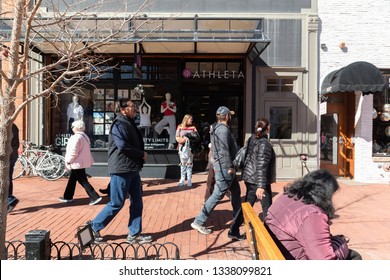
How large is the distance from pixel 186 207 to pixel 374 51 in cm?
715

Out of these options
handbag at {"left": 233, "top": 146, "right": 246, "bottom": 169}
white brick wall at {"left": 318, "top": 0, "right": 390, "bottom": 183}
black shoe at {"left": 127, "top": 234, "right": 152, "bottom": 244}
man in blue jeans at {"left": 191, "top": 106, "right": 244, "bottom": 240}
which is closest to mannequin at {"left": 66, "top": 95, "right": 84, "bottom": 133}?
man in blue jeans at {"left": 191, "top": 106, "right": 244, "bottom": 240}

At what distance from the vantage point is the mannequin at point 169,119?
10867 millimetres

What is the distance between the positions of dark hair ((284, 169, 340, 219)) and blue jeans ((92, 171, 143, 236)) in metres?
2.57

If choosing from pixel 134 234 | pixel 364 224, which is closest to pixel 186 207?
pixel 134 234

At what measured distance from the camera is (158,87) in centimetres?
1092

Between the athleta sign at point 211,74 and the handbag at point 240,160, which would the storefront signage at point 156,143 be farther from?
the handbag at point 240,160

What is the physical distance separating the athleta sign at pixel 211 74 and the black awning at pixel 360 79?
2.80 metres

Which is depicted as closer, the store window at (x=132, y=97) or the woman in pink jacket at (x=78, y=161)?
the woman in pink jacket at (x=78, y=161)

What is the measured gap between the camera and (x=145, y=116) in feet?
35.8

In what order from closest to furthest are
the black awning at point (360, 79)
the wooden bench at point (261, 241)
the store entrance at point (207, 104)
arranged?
1. the wooden bench at point (261, 241)
2. the black awning at point (360, 79)
3. the store entrance at point (207, 104)

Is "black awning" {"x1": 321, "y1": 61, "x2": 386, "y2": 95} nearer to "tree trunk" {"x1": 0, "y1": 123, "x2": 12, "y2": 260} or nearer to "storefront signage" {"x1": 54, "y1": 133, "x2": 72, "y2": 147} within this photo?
"storefront signage" {"x1": 54, "y1": 133, "x2": 72, "y2": 147}

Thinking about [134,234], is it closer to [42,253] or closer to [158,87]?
[42,253]

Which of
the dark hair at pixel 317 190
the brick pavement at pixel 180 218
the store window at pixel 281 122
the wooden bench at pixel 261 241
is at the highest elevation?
the store window at pixel 281 122

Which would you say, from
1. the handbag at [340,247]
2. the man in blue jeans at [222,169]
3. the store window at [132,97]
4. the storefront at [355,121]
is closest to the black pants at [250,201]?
the man in blue jeans at [222,169]
